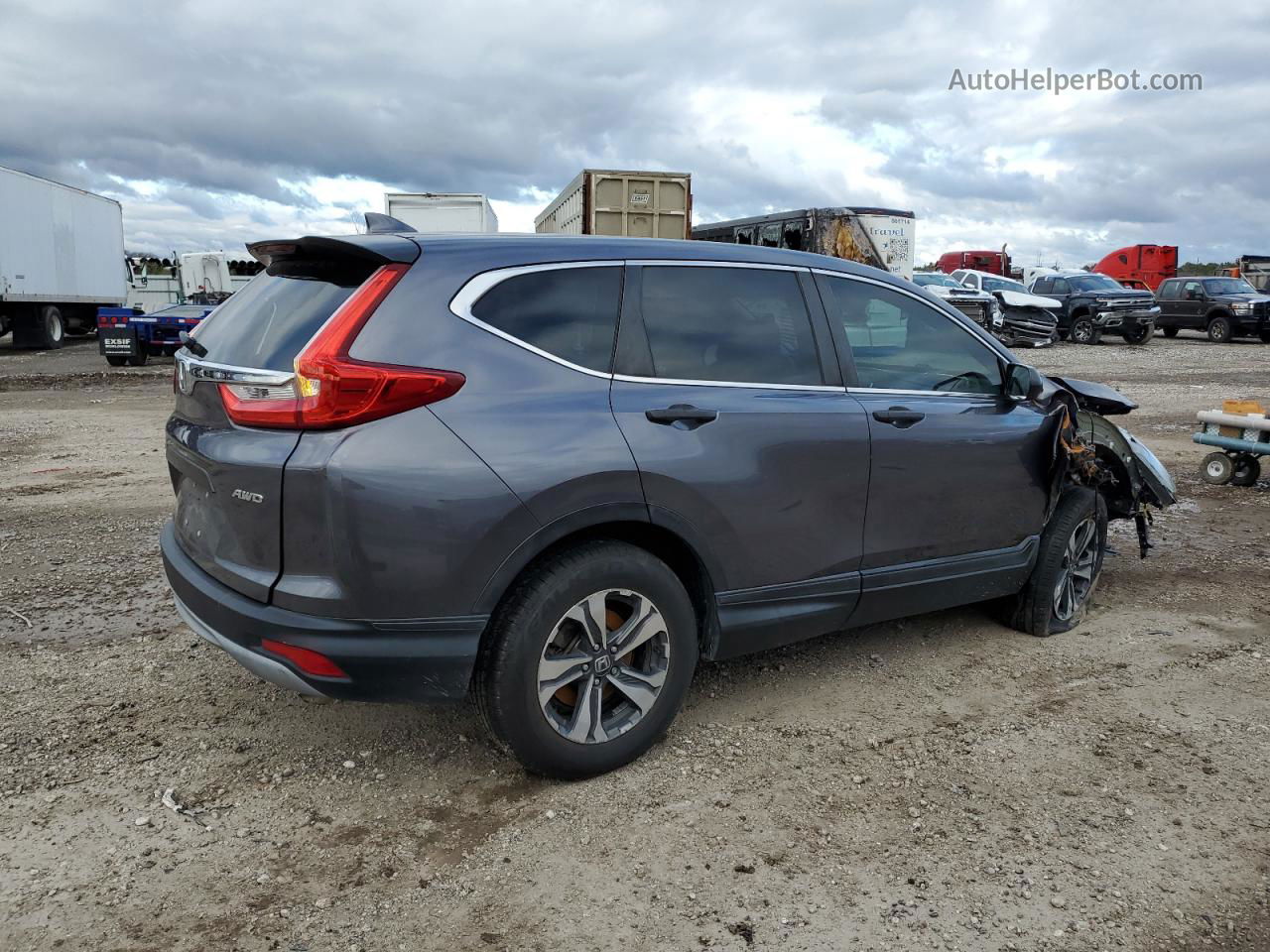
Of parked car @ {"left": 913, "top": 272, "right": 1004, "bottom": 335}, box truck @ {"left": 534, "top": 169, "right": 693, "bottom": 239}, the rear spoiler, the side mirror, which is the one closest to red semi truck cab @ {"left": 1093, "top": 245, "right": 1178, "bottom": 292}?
parked car @ {"left": 913, "top": 272, "right": 1004, "bottom": 335}

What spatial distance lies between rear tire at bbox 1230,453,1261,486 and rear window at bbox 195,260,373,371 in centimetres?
791

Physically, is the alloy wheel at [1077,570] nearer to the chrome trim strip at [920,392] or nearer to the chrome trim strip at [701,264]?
the chrome trim strip at [920,392]

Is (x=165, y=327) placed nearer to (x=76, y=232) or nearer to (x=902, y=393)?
(x=76, y=232)

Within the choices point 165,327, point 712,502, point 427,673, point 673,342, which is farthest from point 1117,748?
point 165,327

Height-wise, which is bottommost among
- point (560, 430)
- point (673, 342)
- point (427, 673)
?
point (427, 673)

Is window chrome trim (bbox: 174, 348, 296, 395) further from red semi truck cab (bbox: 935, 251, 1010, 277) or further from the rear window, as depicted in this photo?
red semi truck cab (bbox: 935, 251, 1010, 277)

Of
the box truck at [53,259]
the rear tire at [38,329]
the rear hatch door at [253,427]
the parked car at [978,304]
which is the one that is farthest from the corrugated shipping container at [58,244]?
the rear hatch door at [253,427]

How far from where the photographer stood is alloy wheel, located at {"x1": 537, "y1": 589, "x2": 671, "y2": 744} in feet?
10.1

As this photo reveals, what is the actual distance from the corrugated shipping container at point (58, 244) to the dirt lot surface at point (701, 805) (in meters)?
22.0

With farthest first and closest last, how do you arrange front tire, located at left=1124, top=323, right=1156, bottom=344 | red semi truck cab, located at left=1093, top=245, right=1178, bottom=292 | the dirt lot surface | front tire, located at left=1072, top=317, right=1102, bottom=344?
red semi truck cab, located at left=1093, top=245, right=1178, bottom=292
front tire, located at left=1072, top=317, right=1102, bottom=344
front tire, located at left=1124, top=323, right=1156, bottom=344
the dirt lot surface

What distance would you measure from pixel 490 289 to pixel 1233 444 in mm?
7171

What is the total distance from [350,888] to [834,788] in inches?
60.5

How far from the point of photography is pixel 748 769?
3.38 m

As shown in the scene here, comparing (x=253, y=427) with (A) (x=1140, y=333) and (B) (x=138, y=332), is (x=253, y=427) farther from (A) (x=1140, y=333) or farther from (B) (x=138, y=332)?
(A) (x=1140, y=333)
